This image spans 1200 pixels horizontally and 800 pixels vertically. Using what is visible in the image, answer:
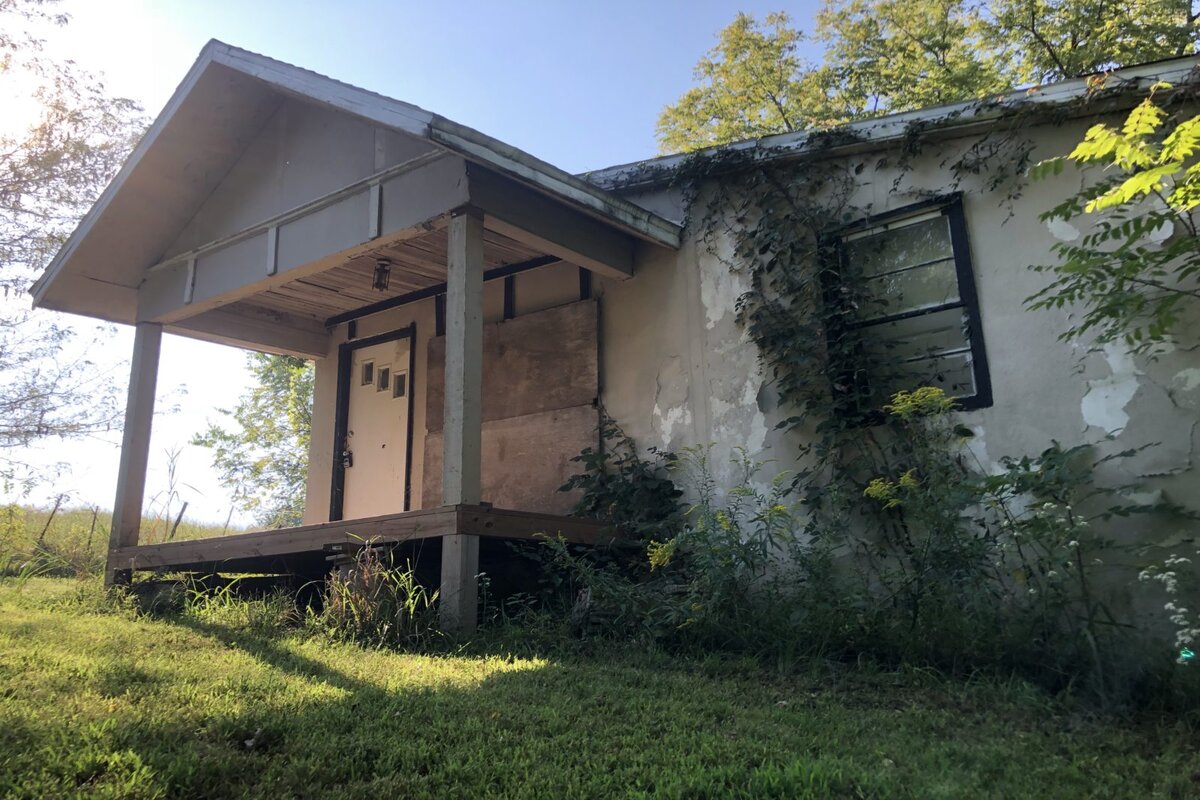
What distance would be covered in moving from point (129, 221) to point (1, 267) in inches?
333

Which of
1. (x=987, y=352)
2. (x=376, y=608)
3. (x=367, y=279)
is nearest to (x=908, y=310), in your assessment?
(x=987, y=352)

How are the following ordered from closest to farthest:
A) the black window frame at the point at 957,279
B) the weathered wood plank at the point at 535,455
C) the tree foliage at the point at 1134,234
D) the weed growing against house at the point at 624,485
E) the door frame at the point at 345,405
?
the tree foliage at the point at 1134,234, the black window frame at the point at 957,279, the weed growing against house at the point at 624,485, the weathered wood plank at the point at 535,455, the door frame at the point at 345,405

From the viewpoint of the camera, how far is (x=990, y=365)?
5.52 metres

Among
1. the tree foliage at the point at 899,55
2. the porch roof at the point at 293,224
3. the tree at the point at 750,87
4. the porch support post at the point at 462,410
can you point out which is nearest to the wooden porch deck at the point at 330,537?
the porch support post at the point at 462,410

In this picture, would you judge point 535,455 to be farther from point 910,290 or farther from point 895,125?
point 895,125

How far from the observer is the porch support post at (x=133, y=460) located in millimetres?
7418

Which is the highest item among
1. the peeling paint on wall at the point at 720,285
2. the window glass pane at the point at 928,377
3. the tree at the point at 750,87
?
the tree at the point at 750,87

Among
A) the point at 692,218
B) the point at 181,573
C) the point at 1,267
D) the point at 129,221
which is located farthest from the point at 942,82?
the point at 1,267

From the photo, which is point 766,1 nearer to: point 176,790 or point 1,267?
point 1,267

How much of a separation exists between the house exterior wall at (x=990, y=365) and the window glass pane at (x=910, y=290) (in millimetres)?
219

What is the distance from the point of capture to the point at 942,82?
637 inches

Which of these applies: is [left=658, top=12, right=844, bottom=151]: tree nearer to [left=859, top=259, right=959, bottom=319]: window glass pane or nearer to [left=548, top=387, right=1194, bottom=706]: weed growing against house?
[left=859, top=259, right=959, bottom=319]: window glass pane

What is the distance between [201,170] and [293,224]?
1.40 meters

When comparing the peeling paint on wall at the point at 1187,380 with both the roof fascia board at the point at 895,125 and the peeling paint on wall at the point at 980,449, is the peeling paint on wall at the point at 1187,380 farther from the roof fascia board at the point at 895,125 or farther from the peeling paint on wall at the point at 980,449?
the roof fascia board at the point at 895,125
